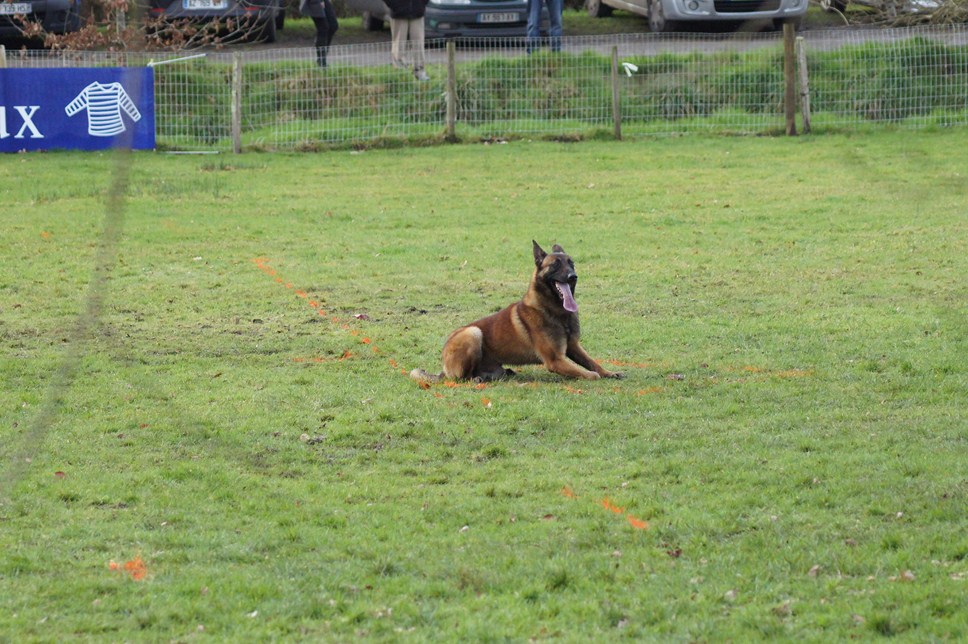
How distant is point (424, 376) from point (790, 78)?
1553 cm

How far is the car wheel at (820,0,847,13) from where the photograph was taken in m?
26.5

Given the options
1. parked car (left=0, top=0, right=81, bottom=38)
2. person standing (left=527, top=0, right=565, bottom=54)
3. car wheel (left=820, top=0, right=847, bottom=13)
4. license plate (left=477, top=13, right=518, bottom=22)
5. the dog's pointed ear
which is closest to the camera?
the dog's pointed ear

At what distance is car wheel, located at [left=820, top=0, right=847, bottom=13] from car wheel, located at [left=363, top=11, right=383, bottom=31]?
9705mm

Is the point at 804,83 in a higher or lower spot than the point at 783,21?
lower

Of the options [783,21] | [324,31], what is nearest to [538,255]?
[324,31]

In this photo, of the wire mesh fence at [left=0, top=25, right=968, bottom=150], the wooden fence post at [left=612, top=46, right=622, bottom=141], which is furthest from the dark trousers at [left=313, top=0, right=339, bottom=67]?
the wooden fence post at [left=612, top=46, right=622, bottom=141]

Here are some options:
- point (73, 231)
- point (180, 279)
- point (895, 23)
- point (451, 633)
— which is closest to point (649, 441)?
point (451, 633)

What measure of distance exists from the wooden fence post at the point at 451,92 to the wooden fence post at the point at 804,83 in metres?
6.07

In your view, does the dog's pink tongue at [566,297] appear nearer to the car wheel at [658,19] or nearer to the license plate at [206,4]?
the license plate at [206,4]

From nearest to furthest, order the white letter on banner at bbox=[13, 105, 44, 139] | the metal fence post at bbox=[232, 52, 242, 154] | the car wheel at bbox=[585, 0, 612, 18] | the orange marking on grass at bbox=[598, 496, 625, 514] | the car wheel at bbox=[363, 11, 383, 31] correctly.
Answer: the orange marking on grass at bbox=[598, 496, 625, 514] < the white letter on banner at bbox=[13, 105, 44, 139] < the metal fence post at bbox=[232, 52, 242, 154] < the car wheel at bbox=[363, 11, 383, 31] < the car wheel at bbox=[585, 0, 612, 18]

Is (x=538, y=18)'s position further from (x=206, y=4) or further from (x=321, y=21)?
(x=206, y=4)

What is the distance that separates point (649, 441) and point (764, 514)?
157cm

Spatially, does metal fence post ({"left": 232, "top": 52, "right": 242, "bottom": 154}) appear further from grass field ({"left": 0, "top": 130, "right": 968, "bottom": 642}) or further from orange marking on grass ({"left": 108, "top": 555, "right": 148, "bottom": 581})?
orange marking on grass ({"left": 108, "top": 555, "right": 148, "bottom": 581})

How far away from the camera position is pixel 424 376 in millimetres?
10492
